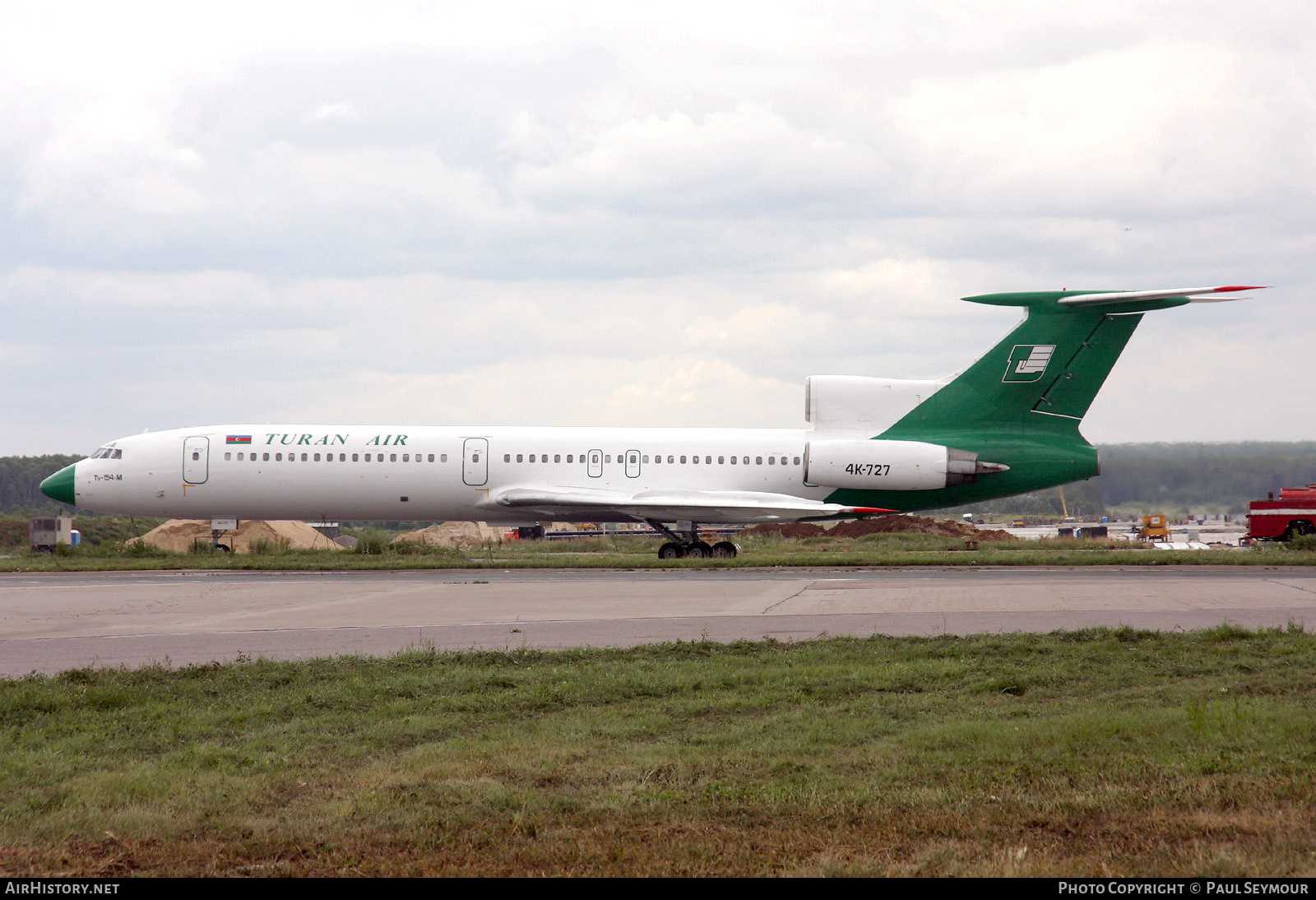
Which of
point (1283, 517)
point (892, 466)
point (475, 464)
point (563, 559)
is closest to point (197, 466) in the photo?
point (475, 464)

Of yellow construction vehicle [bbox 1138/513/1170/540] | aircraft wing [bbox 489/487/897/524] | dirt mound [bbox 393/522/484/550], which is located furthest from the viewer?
dirt mound [bbox 393/522/484/550]

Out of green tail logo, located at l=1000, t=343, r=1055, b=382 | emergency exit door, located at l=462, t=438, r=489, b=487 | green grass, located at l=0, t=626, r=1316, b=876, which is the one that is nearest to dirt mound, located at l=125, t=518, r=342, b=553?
emergency exit door, located at l=462, t=438, r=489, b=487

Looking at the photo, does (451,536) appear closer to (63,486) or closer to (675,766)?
(63,486)

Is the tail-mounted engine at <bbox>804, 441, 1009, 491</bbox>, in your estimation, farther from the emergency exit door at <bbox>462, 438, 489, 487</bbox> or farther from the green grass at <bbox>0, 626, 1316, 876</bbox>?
the green grass at <bbox>0, 626, 1316, 876</bbox>

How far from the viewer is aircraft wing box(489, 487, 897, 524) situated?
29.2 meters

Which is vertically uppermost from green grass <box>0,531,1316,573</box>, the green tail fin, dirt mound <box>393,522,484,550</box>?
the green tail fin

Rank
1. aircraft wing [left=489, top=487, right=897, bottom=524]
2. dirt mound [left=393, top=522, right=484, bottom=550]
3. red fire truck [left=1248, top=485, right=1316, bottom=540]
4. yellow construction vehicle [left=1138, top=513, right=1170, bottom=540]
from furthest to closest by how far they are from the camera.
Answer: dirt mound [left=393, top=522, right=484, bottom=550] → yellow construction vehicle [left=1138, top=513, right=1170, bottom=540] → red fire truck [left=1248, top=485, right=1316, bottom=540] → aircraft wing [left=489, top=487, right=897, bottom=524]

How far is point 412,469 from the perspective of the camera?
29734mm

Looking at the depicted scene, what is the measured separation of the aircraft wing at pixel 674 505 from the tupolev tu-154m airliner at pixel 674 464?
5cm

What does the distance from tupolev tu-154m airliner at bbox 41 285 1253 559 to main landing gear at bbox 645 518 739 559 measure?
0.05 m

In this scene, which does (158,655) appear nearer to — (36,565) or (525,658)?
(525,658)

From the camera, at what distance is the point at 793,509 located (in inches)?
1152
